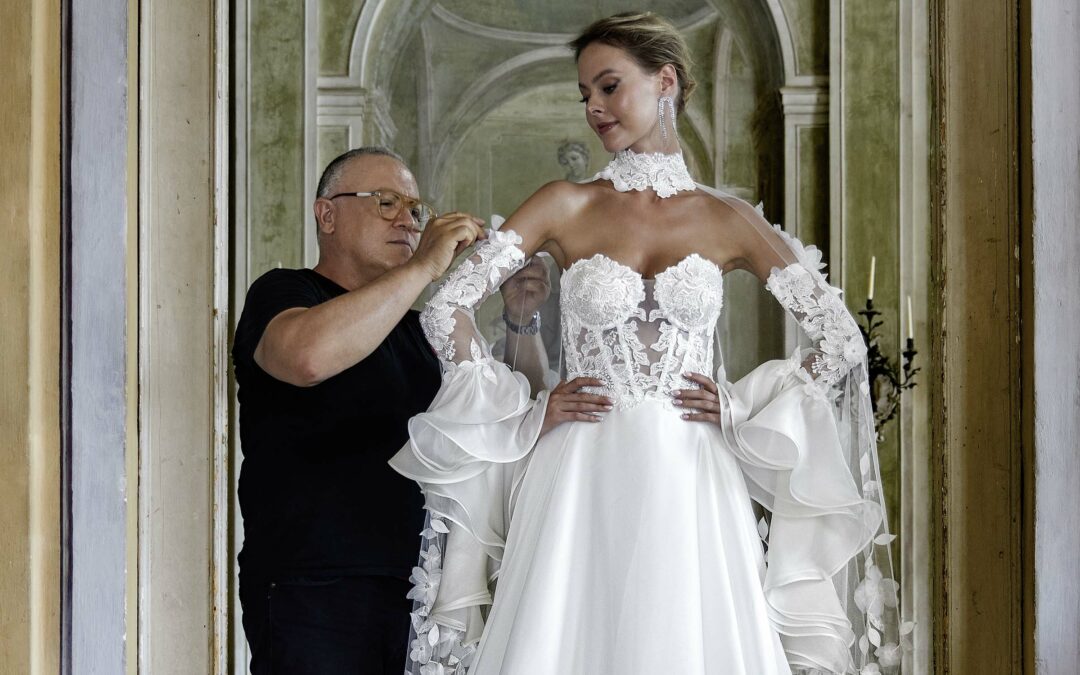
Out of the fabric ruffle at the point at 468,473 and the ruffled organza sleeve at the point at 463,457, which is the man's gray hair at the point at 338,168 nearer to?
the ruffled organza sleeve at the point at 463,457

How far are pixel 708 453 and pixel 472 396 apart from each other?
1.64ft

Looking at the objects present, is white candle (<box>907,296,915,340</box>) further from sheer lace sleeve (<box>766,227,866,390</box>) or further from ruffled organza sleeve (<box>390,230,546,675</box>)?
ruffled organza sleeve (<box>390,230,546,675</box>)

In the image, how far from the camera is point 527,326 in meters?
2.75

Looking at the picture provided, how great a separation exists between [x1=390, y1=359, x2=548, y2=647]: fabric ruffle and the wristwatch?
0.14 meters

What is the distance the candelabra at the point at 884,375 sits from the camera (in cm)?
461

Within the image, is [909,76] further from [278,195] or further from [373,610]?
[373,610]

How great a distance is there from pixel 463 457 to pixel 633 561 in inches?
16.5

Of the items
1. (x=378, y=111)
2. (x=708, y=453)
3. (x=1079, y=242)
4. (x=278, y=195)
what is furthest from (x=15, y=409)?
(x=378, y=111)

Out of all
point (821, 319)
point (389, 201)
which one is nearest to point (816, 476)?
point (821, 319)

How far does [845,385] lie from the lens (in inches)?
104

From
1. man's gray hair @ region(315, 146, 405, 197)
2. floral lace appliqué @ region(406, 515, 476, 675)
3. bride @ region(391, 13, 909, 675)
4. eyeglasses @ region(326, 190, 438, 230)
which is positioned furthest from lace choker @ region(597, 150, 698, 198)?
floral lace appliqué @ region(406, 515, 476, 675)

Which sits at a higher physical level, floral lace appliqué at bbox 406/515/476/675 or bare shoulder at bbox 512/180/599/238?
bare shoulder at bbox 512/180/599/238

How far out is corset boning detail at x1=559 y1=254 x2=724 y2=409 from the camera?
2545 mm

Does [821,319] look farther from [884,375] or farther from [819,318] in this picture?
[884,375]
